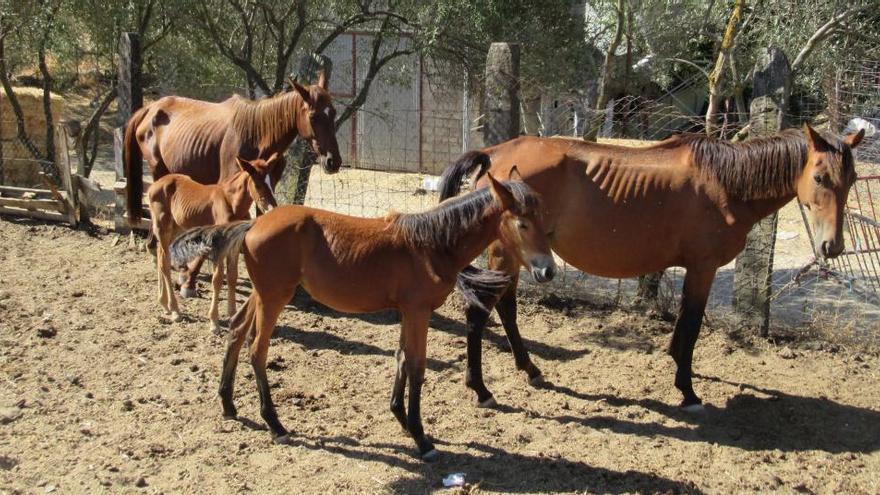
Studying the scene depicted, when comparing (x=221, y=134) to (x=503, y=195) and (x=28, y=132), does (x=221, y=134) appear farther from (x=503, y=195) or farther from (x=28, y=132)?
(x=28, y=132)

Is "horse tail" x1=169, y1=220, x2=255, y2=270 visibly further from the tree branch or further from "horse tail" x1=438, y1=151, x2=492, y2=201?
the tree branch

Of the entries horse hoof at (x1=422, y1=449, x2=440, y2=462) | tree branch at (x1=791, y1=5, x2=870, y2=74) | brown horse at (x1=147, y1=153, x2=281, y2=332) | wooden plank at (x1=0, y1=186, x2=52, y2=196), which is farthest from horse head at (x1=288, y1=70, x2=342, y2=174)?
wooden plank at (x1=0, y1=186, x2=52, y2=196)

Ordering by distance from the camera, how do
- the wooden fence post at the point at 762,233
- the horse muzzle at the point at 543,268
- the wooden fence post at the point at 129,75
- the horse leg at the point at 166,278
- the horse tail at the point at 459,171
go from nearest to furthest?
1. the horse muzzle at the point at 543,268
2. the horse tail at the point at 459,171
3. the wooden fence post at the point at 762,233
4. the horse leg at the point at 166,278
5. the wooden fence post at the point at 129,75

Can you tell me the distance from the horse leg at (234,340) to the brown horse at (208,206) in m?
0.96

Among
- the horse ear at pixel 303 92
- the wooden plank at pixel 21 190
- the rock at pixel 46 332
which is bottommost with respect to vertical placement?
the rock at pixel 46 332

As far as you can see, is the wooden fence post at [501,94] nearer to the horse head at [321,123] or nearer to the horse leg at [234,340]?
the horse head at [321,123]

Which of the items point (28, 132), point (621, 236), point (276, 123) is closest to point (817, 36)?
point (621, 236)

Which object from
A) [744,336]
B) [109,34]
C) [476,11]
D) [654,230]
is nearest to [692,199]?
[654,230]

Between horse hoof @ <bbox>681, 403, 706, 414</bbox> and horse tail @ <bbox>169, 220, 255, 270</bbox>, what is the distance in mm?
3228

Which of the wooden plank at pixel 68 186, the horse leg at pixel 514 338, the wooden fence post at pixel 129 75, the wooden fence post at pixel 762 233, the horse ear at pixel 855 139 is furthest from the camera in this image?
the wooden plank at pixel 68 186

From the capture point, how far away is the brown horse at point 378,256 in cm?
453

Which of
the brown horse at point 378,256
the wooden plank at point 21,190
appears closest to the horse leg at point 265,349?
the brown horse at point 378,256

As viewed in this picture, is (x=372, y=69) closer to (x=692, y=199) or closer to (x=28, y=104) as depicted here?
(x=692, y=199)

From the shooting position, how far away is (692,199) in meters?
5.37
